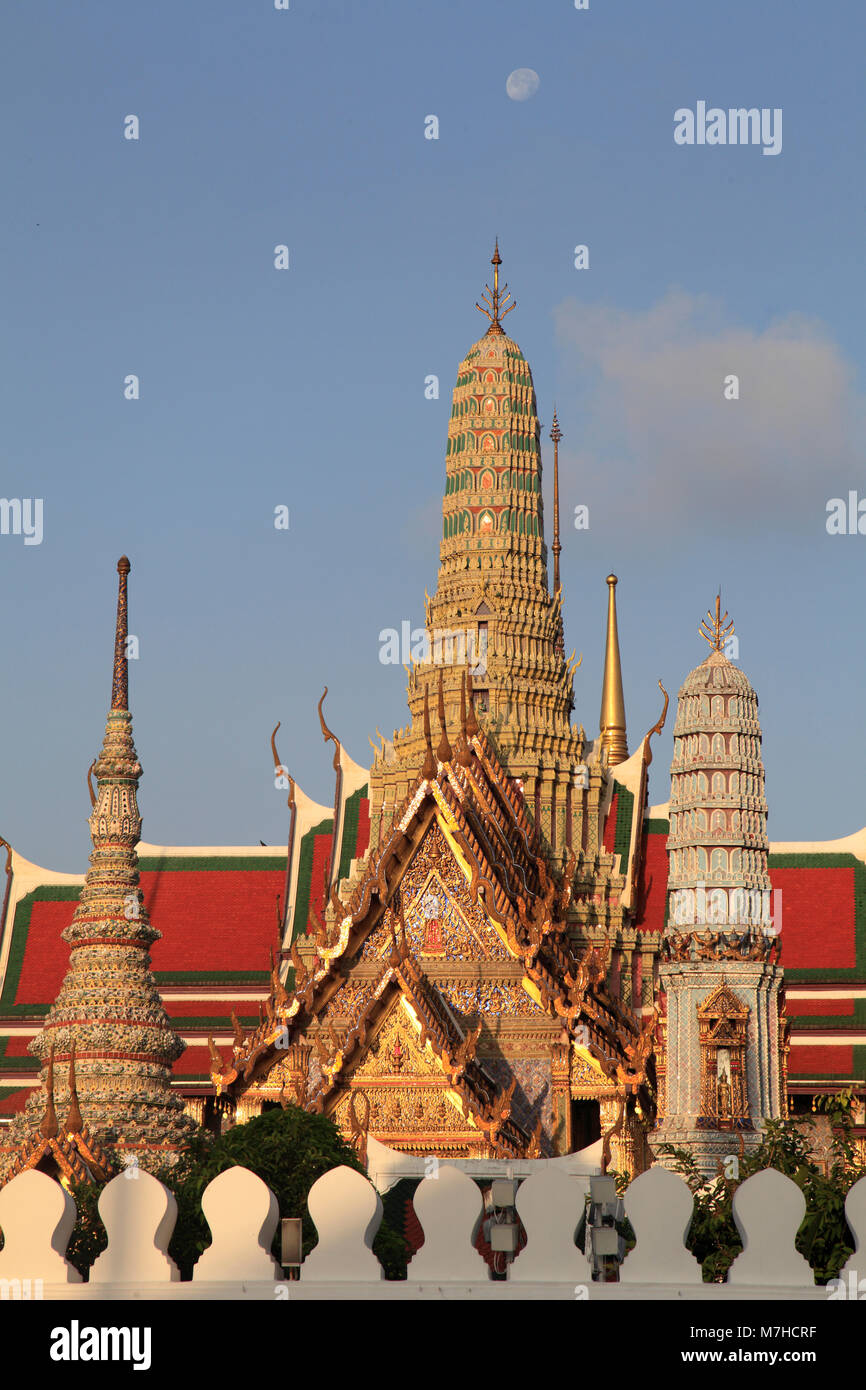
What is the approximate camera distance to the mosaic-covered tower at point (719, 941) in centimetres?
3116

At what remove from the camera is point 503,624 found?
137 ft

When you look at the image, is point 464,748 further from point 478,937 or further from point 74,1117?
point 74,1117

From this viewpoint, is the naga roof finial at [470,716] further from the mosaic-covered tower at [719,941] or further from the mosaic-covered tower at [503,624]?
the mosaic-covered tower at [719,941]

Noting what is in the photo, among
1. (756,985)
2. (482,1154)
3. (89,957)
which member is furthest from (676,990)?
(89,957)

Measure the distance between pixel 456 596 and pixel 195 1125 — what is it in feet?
30.7

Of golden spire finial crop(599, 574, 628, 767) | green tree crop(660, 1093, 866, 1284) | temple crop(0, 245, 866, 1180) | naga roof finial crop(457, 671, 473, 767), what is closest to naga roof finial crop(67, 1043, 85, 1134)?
temple crop(0, 245, 866, 1180)

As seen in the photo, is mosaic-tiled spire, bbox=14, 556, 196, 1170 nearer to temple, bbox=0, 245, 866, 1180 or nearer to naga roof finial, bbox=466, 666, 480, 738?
temple, bbox=0, 245, 866, 1180

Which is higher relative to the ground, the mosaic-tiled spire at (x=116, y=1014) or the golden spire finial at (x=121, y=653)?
the golden spire finial at (x=121, y=653)

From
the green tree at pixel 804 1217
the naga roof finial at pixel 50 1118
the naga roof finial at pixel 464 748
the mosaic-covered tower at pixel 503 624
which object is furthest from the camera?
the mosaic-covered tower at pixel 503 624

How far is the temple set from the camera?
31906mm

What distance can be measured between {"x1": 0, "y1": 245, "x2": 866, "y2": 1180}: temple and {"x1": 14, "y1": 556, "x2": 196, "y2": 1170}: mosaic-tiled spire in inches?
1.7

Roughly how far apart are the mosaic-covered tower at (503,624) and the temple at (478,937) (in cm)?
5

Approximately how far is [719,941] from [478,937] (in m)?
6.29

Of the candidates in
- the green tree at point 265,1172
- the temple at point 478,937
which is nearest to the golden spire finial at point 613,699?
the temple at point 478,937
